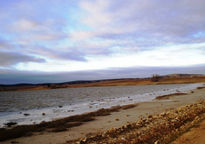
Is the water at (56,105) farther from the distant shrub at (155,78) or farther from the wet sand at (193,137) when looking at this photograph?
the distant shrub at (155,78)

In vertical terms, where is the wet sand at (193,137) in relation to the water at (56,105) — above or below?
above

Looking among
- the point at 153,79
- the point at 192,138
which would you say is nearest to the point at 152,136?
the point at 192,138

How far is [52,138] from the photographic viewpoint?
1089 centimetres

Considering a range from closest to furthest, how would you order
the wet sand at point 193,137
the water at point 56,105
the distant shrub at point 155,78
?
the wet sand at point 193,137 < the water at point 56,105 < the distant shrub at point 155,78

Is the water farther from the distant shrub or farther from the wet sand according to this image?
the distant shrub

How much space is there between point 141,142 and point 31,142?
7.00m

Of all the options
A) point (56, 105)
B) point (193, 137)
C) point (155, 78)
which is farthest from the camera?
point (155, 78)

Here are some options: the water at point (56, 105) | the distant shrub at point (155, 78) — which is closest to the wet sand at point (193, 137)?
the water at point (56, 105)

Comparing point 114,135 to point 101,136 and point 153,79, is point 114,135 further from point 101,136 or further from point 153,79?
point 153,79

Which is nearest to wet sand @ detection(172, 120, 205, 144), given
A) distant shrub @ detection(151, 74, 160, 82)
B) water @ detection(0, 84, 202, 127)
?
water @ detection(0, 84, 202, 127)

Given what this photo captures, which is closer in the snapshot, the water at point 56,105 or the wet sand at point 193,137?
the wet sand at point 193,137

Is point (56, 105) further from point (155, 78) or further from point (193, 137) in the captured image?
point (155, 78)

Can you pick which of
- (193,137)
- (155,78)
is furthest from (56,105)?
(155,78)

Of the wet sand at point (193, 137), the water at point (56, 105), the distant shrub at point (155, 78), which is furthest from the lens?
the distant shrub at point (155, 78)
